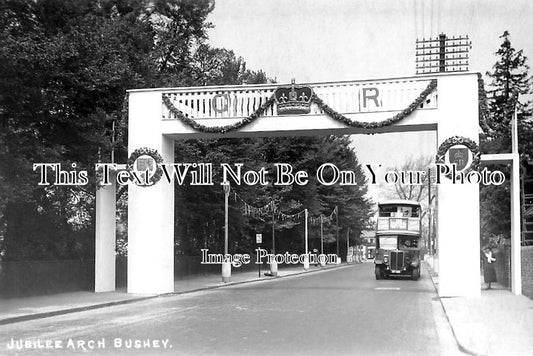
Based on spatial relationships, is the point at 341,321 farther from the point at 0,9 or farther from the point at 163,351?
the point at 0,9

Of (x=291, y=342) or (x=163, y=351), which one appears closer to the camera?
(x=163, y=351)

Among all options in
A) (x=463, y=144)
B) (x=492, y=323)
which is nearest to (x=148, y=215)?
(x=463, y=144)

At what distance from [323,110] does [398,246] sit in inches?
629

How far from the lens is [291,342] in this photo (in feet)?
41.0

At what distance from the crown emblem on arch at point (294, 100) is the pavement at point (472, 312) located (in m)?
7.87

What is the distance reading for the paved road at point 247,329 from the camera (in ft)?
38.5

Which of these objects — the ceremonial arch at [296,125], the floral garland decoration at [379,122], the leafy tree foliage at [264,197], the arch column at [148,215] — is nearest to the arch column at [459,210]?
the ceremonial arch at [296,125]

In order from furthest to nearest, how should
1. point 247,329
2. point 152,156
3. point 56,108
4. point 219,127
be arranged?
point 152,156 → point 219,127 → point 56,108 → point 247,329

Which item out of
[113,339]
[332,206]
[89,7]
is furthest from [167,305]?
[332,206]

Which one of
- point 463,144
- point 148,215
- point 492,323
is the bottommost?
point 492,323

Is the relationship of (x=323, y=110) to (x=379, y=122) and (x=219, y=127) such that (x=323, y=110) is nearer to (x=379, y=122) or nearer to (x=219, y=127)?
(x=379, y=122)

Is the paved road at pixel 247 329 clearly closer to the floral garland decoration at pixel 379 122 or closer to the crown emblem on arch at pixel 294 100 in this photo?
the floral garland decoration at pixel 379 122

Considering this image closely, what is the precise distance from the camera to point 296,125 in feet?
79.5

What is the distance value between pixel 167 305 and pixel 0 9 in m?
10.5
